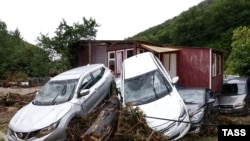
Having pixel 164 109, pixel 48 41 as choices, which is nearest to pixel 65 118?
pixel 164 109

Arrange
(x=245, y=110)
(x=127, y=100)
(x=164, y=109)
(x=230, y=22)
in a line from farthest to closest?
1. (x=230, y=22)
2. (x=245, y=110)
3. (x=127, y=100)
4. (x=164, y=109)

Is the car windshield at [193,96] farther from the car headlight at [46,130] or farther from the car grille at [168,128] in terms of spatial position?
the car headlight at [46,130]

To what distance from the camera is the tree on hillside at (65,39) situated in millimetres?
25094

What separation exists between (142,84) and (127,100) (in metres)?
0.84

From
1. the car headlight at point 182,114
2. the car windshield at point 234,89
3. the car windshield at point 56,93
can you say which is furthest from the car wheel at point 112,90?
the car windshield at point 234,89

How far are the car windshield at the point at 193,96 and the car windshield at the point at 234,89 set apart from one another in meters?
4.85

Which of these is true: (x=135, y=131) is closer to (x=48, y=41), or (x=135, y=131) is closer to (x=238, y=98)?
(x=238, y=98)

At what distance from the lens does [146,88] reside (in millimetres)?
11562

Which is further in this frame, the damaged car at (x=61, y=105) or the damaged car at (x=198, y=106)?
the damaged car at (x=198, y=106)

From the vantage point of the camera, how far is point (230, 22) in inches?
2603

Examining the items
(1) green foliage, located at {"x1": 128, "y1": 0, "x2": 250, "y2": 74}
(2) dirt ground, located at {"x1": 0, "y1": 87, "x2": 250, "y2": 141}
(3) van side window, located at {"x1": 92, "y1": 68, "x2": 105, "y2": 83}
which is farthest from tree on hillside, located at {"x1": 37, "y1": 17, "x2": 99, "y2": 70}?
(1) green foliage, located at {"x1": 128, "y1": 0, "x2": 250, "y2": 74}

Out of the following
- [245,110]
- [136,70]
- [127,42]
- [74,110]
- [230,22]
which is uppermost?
[230,22]

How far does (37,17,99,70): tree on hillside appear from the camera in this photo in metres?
25.1

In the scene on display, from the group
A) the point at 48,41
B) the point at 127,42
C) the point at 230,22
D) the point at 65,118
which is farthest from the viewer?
the point at 230,22
